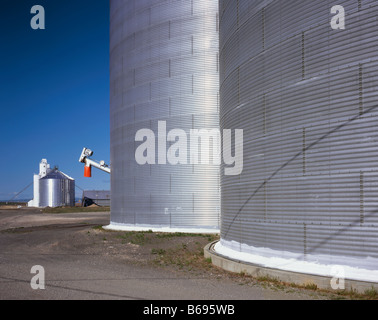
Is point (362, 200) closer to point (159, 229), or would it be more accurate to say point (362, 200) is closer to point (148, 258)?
point (148, 258)

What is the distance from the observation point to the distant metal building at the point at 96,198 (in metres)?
84.3

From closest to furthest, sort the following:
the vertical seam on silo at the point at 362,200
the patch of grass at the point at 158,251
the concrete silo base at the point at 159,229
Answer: the vertical seam on silo at the point at 362,200
the patch of grass at the point at 158,251
the concrete silo base at the point at 159,229

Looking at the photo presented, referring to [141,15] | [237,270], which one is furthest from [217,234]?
[141,15]

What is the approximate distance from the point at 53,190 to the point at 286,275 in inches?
3024

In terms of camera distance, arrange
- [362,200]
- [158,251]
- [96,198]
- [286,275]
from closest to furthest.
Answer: [362,200], [286,275], [158,251], [96,198]

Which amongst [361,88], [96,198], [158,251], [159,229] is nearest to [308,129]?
[361,88]

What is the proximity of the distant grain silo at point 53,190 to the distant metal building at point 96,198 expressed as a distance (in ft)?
10.5

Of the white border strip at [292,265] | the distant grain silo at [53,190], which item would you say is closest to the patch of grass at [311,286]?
the white border strip at [292,265]

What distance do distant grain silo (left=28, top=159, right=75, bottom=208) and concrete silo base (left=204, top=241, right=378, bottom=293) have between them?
73.3m

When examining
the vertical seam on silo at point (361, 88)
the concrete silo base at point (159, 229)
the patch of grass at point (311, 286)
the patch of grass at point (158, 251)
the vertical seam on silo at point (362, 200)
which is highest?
the vertical seam on silo at point (361, 88)

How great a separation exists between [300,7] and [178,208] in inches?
579

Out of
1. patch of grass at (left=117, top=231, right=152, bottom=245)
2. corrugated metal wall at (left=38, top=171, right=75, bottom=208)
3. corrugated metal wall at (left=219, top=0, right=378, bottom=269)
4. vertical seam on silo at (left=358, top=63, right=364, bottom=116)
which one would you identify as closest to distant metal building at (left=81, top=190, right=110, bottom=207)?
corrugated metal wall at (left=38, top=171, right=75, bottom=208)

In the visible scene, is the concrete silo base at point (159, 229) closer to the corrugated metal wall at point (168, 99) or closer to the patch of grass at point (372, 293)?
the corrugated metal wall at point (168, 99)

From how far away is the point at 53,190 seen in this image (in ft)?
262
